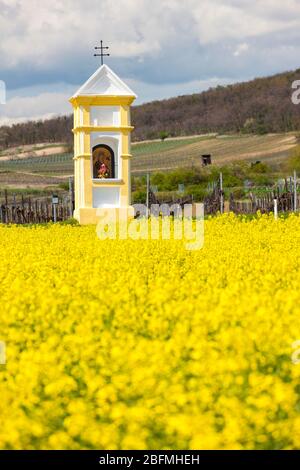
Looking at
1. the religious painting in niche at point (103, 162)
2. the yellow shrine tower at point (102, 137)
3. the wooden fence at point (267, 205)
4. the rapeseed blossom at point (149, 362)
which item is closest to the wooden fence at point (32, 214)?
the religious painting in niche at point (103, 162)

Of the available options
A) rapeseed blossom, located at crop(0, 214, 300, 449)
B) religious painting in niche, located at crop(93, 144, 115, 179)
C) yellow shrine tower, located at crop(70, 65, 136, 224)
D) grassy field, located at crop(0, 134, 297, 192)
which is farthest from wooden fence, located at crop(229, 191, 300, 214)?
grassy field, located at crop(0, 134, 297, 192)

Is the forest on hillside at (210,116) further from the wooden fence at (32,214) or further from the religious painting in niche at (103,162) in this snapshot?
the religious painting in niche at (103,162)

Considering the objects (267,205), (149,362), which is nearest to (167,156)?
(267,205)

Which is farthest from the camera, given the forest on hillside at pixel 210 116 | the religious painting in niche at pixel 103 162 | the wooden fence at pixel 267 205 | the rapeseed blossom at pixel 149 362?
the forest on hillside at pixel 210 116

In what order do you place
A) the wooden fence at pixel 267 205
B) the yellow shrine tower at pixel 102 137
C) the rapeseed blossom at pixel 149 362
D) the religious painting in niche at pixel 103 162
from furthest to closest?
the wooden fence at pixel 267 205 < the religious painting in niche at pixel 103 162 < the yellow shrine tower at pixel 102 137 < the rapeseed blossom at pixel 149 362

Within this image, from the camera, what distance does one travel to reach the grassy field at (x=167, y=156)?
2790 inches

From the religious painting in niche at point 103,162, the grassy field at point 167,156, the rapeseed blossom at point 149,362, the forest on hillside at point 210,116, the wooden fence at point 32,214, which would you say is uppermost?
the forest on hillside at point 210,116

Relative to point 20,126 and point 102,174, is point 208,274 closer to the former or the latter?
point 102,174

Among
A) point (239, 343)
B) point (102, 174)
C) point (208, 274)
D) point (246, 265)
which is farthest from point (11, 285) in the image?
point (102, 174)

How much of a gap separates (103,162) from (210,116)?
241 feet

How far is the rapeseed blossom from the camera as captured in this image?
18.4ft

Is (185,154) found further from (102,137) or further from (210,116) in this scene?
(102,137)

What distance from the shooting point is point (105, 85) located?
30125 mm

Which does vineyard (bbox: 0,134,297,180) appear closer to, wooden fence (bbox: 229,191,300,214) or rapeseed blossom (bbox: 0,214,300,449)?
wooden fence (bbox: 229,191,300,214)
